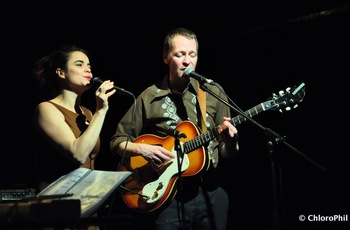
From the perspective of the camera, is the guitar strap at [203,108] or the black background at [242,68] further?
the black background at [242,68]

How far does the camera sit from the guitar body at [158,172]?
310 cm

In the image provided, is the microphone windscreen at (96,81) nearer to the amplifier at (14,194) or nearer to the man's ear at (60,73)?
the man's ear at (60,73)

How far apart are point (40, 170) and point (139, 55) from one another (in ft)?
7.17

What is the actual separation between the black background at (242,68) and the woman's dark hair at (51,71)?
4.04 feet

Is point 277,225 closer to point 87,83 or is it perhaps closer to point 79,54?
point 87,83

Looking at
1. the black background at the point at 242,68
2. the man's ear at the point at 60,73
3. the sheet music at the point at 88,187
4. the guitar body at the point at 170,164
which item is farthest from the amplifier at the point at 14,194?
the black background at the point at 242,68

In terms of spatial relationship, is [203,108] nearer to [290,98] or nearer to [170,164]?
[170,164]

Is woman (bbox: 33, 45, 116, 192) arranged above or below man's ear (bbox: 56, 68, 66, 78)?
below

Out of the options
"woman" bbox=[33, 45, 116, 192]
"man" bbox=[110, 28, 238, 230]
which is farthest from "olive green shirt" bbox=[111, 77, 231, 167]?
"woman" bbox=[33, 45, 116, 192]

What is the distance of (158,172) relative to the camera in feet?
10.7

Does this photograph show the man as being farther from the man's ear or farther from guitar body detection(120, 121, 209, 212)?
the man's ear

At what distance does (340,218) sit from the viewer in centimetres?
402

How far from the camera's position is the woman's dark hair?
3.31 meters

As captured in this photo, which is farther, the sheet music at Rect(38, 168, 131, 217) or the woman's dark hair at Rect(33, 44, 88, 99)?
the woman's dark hair at Rect(33, 44, 88, 99)
